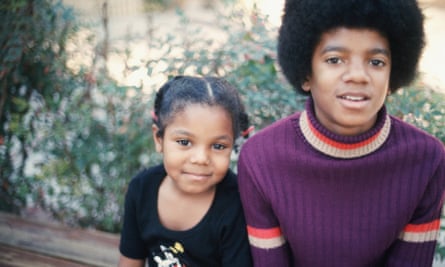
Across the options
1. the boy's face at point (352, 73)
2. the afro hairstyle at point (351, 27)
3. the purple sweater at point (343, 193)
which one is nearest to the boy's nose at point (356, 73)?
the boy's face at point (352, 73)

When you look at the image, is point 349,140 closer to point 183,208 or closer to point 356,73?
point 356,73

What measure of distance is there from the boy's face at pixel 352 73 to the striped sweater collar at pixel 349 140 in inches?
2.5

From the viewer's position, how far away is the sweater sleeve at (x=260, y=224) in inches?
77.1

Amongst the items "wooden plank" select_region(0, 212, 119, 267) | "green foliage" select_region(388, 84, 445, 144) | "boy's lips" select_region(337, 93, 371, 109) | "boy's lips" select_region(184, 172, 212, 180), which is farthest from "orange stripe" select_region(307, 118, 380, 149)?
"wooden plank" select_region(0, 212, 119, 267)

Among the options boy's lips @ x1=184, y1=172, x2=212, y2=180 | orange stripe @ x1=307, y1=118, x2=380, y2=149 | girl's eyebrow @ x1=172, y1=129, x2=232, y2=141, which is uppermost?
orange stripe @ x1=307, y1=118, x2=380, y2=149

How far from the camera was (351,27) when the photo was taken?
1.71 meters

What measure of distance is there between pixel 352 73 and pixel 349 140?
0.86 ft

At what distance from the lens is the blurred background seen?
2.79 meters

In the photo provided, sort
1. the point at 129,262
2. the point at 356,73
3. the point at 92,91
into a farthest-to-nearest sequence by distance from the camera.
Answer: the point at 92,91 → the point at 129,262 → the point at 356,73

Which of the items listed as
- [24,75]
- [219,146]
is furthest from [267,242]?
[24,75]

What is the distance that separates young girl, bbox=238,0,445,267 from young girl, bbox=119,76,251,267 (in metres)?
0.10

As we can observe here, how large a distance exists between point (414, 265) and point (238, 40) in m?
1.53

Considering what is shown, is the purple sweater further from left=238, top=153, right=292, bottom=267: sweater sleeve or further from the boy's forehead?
the boy's forehead

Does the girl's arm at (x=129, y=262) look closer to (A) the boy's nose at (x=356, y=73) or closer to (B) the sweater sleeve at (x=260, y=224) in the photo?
(B) the sweater sleeve at (x=260, y=224)
